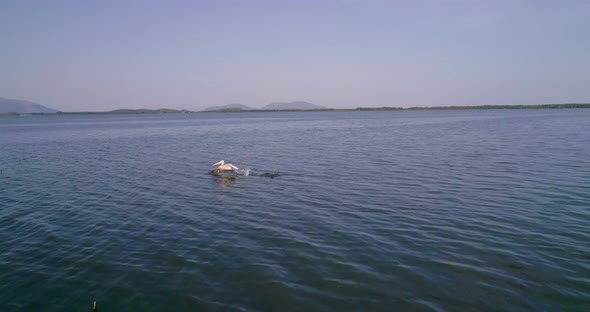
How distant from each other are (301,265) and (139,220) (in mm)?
7641

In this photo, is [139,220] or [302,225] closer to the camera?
[302,225]

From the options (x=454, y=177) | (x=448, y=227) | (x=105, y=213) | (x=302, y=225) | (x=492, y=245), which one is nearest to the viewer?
(x=492, y=245)

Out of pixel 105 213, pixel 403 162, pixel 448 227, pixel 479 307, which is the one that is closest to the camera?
pixel 479 307

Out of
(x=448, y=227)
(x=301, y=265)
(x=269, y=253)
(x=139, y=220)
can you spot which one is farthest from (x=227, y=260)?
(x=448, y=227)

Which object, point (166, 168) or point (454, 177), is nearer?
point (454, 177)

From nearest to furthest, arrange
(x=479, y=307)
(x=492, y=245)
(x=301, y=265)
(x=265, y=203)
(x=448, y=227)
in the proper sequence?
(x=479, y=307), (x=301, y=265), (x=492, y=245), (x=448, y=227), (x=265, y=203)

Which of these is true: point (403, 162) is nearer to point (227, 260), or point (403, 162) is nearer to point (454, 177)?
point (454, 177)

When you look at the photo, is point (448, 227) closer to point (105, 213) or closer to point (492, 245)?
point (492, 245)

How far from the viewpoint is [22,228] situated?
44.3 ft

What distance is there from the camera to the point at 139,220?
14195 mm

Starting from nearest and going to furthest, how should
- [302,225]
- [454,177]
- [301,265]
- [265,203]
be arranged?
1. [301,265]
2. [302,225]
3. [265,203]
4. [454,177]

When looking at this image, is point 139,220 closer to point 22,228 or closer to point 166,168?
point 22,228

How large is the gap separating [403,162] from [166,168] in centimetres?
1754

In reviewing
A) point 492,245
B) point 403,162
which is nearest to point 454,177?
point 403,162
